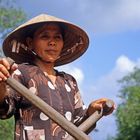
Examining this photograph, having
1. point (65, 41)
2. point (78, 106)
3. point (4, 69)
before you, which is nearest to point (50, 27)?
point (65, 41)

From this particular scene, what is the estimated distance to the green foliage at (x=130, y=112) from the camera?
3441 centimetres

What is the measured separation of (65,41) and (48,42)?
0.25 m

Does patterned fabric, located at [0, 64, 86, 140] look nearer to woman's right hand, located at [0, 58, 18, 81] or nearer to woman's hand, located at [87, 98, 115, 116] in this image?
woman's hand, located at [87, 98, 115, 116]

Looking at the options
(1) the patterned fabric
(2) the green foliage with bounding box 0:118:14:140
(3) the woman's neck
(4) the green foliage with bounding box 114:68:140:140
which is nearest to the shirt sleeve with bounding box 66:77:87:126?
(1) the patterned fabric

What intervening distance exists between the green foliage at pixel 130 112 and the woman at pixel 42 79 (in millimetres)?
31839

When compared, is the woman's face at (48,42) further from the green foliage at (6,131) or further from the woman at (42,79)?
the green foliage at (6,131)

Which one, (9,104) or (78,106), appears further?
(78,106)

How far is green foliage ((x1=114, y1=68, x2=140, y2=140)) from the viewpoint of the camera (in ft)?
113

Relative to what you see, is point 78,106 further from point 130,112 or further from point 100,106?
point 130,112

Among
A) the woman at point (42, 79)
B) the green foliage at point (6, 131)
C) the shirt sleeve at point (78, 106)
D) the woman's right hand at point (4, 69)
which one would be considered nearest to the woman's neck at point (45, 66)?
the woman at point (42, 79)

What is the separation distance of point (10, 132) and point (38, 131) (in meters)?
17.1

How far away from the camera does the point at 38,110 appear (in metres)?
2.22

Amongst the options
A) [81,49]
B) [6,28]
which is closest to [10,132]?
[6,28]

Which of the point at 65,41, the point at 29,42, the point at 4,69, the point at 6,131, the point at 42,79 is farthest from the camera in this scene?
the point at 6,131
